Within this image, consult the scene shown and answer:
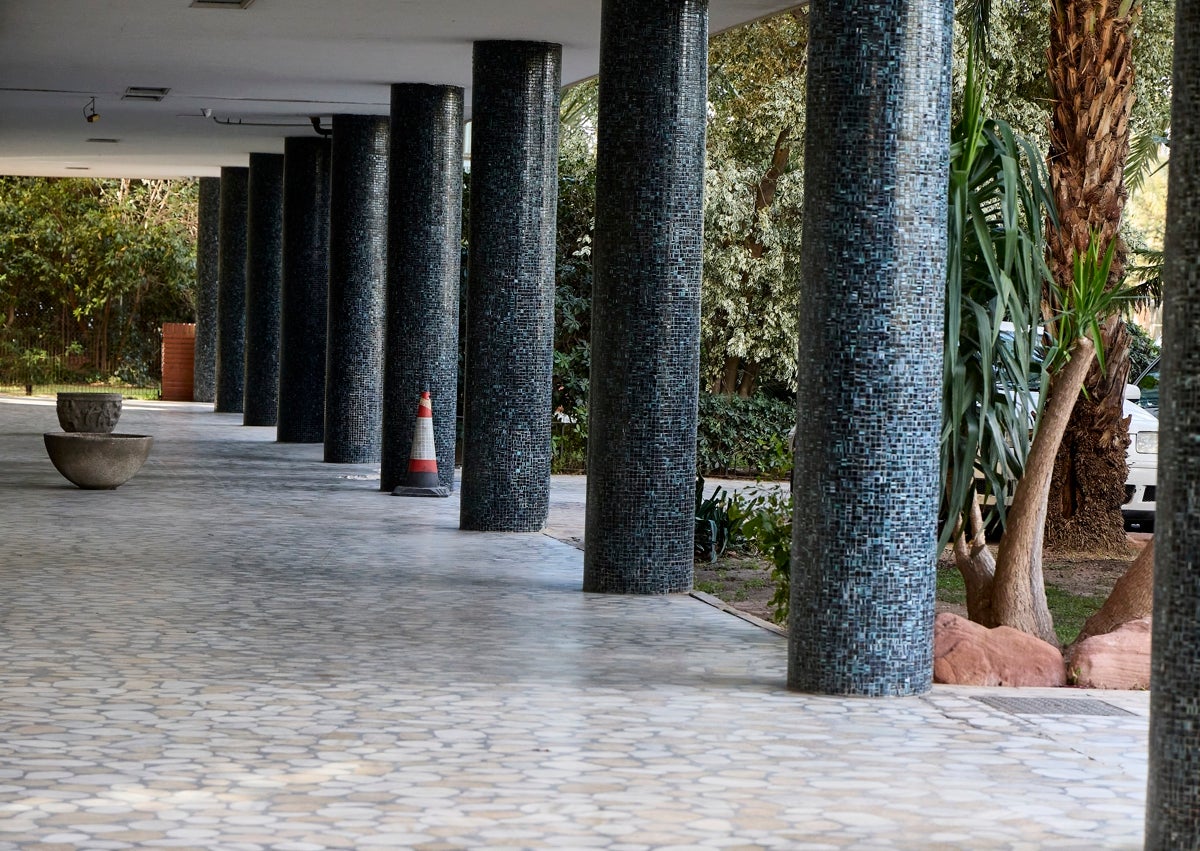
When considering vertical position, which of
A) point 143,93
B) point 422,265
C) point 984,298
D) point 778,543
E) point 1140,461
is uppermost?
point 143,93

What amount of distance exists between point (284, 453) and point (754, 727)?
13.7 m

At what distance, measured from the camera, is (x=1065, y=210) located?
12.3 m

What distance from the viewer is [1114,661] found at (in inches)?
279

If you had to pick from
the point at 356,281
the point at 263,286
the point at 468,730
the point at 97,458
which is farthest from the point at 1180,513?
the point at 263,286


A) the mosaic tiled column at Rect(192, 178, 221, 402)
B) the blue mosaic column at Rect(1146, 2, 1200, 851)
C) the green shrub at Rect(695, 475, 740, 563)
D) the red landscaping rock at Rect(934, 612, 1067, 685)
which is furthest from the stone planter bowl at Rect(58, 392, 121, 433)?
the mosaic tiled column at Rect(192, 178, 221, 402)

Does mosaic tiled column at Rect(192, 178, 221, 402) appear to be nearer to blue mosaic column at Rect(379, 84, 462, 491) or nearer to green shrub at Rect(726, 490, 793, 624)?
blue mosaic column at Rect(379, 84, 462, 491)

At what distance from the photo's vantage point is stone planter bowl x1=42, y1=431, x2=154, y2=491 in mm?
14344

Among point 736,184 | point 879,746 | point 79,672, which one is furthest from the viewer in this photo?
point 736,184

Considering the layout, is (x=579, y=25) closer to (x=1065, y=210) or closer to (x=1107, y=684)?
(x=1065, y=210)

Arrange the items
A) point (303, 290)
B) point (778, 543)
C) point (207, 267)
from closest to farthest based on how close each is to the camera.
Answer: point (778, 543) → point (303, 290) → point (207, 267)

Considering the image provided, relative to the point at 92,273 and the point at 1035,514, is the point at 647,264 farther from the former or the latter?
the point at 92,273

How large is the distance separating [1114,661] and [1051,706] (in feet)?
2.14

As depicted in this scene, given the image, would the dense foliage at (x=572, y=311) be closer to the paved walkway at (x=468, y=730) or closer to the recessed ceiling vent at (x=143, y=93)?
the recessed ceiling vent at (x=143, y=93)

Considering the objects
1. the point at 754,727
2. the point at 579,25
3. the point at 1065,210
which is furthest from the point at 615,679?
the point at 1065,210
